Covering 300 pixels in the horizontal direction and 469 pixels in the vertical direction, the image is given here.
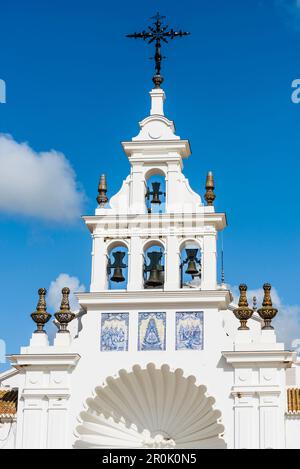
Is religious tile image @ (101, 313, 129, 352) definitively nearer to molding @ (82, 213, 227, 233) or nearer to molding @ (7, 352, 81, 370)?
molding @ (7, 352, 81, 370)

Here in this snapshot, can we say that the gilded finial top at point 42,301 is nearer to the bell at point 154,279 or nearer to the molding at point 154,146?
the bell at point 154,279

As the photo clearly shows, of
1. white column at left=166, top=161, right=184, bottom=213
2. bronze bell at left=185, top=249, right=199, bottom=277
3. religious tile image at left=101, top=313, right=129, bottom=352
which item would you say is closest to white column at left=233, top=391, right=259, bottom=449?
religious tile image at left=101, top=313, right=129, bottom=352

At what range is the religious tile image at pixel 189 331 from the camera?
22250mm

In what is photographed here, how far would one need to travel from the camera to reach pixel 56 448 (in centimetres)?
2189

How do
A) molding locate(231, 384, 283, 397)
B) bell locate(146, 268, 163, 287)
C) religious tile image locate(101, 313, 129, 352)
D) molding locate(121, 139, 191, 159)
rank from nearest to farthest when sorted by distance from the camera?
molding locate(231, 384, 283, 397) < religious tile image locate(101, 313, 129, 352) < bell locate(146, 268, 163, 287) < molding locate(121, 139, 191, 159)

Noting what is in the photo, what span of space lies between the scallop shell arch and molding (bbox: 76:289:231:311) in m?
1.42

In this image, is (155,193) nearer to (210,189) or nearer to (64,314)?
(210,189)

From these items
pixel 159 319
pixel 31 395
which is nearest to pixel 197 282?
pixel 159 319

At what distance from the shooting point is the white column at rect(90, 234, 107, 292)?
75.3 ft

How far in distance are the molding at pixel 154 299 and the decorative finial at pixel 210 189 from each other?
2247mm

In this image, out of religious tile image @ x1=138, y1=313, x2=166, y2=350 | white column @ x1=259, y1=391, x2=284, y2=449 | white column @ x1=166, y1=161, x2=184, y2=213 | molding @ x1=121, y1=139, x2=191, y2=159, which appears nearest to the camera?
white column @ x1=259, y1=391, x2=284, y2=449

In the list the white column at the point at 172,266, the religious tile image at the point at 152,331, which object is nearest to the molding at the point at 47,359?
the religious tile image at the point at 152,331

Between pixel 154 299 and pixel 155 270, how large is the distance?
3.08ft
